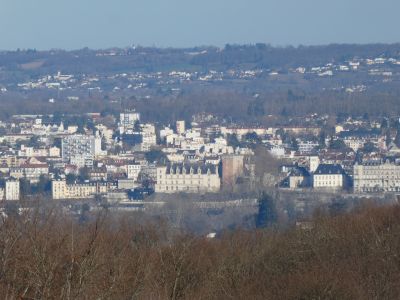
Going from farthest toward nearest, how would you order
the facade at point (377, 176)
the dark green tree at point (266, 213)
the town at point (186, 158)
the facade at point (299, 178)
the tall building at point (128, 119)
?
the tall building at point (128, 119), the facade at point (377, 176), the facade at point (299, 178), the town at point (186, 158), the dark green tree at point (266, 213)

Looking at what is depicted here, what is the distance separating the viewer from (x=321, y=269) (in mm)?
17281

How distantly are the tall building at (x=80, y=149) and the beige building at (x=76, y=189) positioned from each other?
7643mm

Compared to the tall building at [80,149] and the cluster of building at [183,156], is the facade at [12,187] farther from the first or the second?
the tall building at [80,149]

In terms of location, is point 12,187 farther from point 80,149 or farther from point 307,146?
point 307,146

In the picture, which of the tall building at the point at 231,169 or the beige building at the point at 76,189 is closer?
the beige building at the point at 76,189

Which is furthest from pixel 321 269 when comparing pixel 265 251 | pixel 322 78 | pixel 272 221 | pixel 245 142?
pixel 322 78

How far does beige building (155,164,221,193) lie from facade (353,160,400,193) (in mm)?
3739

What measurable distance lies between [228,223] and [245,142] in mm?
26723

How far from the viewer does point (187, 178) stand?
52906 mm

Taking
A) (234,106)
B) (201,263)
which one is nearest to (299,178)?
(234,106)

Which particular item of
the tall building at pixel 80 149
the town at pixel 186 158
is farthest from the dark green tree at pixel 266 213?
the tall building at pixel 80 149

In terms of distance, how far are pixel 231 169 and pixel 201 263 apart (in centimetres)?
3545

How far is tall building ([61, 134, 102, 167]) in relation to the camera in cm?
5944

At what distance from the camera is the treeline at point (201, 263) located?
41.5ft
